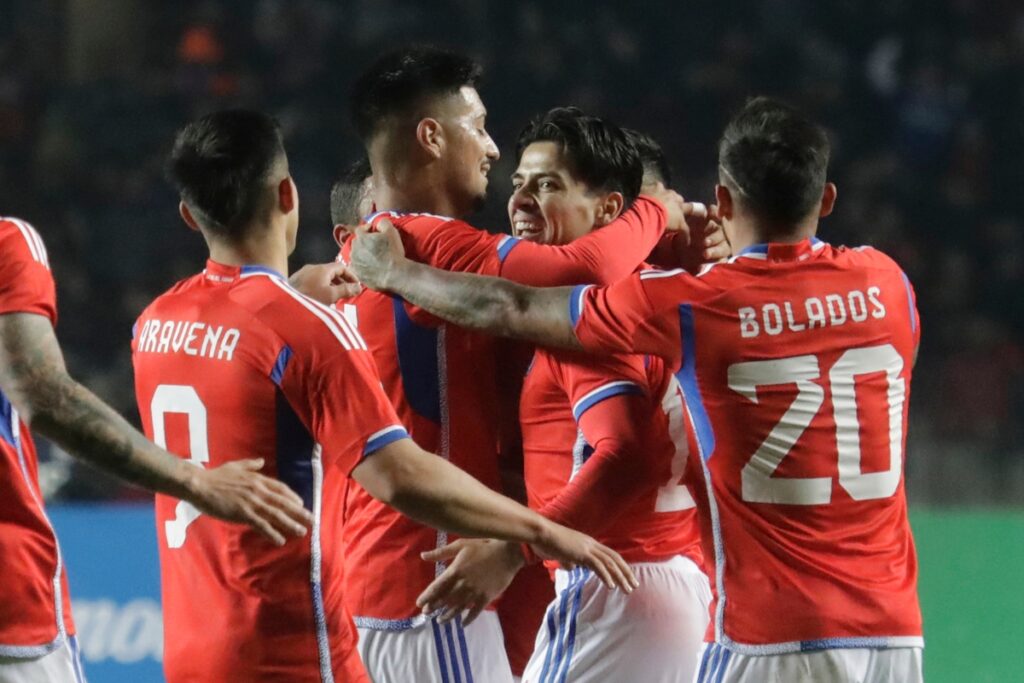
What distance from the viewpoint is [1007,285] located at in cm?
1114

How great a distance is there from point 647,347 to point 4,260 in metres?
1.48

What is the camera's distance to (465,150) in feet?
14.4

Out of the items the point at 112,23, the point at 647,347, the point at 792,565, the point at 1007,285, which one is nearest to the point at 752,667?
the point at 792,565

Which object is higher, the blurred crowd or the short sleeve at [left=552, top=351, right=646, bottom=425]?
the blurred crowd

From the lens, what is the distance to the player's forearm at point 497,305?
3.78 m

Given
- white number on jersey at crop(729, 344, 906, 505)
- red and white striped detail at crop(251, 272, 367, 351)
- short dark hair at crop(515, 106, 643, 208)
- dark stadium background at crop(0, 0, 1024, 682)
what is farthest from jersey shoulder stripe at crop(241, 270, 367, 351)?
dark stadium background at crop(0, 0, 1024, 682)

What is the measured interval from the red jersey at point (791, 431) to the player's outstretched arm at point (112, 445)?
3.10 feet

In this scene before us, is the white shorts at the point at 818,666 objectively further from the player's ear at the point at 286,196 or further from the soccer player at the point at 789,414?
the player's ear at the point at 286,196

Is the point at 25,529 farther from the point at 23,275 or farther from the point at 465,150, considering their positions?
the point at 465,150

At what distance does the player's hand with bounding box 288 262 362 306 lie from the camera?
4.28 m

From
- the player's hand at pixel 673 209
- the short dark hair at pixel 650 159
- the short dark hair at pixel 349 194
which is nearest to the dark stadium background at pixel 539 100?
the short dark hair at pixel 349 194

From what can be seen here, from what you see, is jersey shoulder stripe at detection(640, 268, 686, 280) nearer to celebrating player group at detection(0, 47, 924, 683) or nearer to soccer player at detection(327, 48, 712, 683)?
celebrating player group at detection(0, 47, 924, 683)

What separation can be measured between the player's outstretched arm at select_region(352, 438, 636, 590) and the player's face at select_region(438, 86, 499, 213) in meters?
1.24

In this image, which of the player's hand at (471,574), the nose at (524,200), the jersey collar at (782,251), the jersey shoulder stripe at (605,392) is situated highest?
the nose at (524,200)
